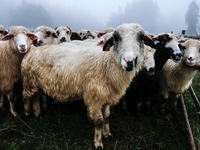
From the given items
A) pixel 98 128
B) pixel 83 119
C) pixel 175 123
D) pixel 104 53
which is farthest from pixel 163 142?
pixel 104 53

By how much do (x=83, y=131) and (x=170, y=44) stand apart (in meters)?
2.37

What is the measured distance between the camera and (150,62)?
2.58 metres

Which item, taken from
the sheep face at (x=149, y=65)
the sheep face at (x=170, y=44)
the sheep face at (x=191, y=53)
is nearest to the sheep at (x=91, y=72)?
the sheep face at (x=149, y=65)

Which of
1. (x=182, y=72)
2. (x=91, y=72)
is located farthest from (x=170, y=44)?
(x=91, y=72)

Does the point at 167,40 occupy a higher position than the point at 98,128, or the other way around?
the point at 167,40

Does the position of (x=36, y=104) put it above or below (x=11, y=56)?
below

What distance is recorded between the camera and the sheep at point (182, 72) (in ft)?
8.52

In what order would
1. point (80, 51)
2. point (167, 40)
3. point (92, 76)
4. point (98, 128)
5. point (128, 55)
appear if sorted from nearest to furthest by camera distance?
→ point (128, 55), point (92, 76), point (98, 128), point (80, 51), point (167, 40)

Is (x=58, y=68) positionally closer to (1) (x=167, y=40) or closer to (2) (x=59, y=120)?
(2) (x=59, y=120)

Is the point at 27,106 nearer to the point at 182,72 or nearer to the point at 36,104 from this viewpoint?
the point at 36,104

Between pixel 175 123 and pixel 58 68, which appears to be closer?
pixel 58 68

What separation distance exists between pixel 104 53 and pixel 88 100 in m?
0.77

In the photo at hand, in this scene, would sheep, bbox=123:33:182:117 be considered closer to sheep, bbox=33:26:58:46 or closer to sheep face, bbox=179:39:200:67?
sheep face, bbox=179:39:200:67

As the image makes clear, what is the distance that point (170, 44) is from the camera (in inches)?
109
